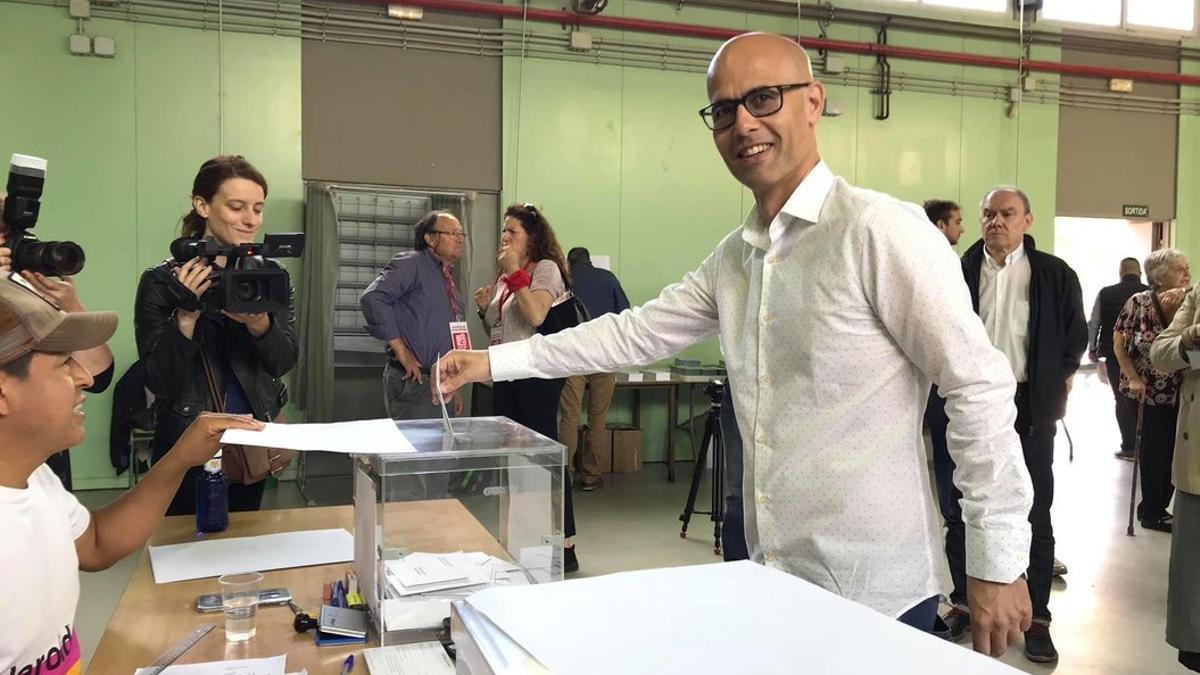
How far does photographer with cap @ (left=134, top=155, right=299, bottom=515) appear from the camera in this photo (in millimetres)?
1927

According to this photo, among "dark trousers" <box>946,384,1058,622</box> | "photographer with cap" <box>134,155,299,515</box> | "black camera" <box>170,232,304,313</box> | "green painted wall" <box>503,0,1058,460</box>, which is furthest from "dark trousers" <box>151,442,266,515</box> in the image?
"green painted wall" <box>503,0,1058,460</box>

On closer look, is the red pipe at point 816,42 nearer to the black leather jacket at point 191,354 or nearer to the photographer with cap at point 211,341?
the photographer with cap at point 211,341

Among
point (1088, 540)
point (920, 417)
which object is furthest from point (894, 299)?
point (1088, 540)

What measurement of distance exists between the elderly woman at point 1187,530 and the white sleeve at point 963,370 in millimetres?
1849

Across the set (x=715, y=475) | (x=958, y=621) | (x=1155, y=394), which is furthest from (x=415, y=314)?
(x=1155, y=394)

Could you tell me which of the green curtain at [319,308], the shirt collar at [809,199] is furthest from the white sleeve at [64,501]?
the green curtain at [319,308]

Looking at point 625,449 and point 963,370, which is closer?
point 963,370

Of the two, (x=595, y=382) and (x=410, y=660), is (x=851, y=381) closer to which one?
(x=410, y=660)

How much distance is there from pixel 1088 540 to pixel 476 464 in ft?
13.7

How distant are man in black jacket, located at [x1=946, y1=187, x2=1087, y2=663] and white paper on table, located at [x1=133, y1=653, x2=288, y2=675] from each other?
8.47 feet

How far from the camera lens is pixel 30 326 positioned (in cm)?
101

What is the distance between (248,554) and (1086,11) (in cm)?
837

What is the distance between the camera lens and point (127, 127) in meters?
5.33

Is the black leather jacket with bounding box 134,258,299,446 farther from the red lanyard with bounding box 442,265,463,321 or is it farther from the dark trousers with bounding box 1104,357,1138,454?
the dark trousers with bounding box 1104,357,1138,454
